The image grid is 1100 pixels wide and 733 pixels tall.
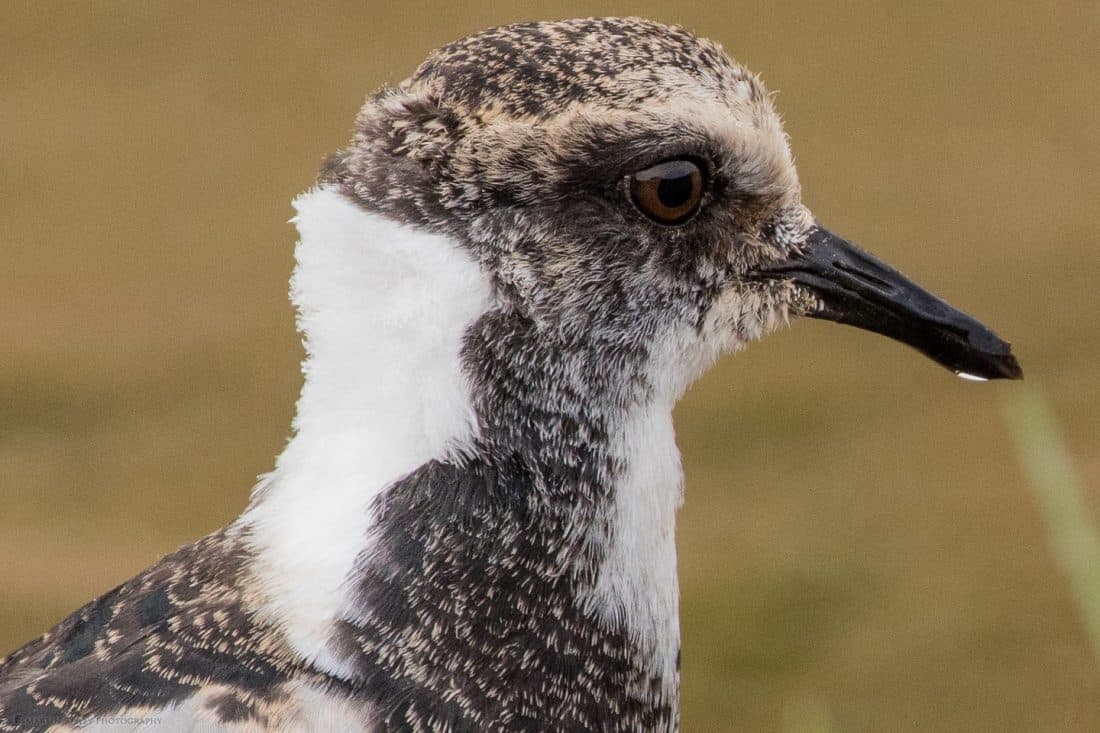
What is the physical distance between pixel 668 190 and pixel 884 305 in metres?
0.47

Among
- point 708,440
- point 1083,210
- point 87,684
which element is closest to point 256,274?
point 708,440

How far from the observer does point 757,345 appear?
561 cm

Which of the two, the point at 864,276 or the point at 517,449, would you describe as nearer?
the point at 517,449

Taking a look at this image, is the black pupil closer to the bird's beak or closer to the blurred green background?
the bird's beak

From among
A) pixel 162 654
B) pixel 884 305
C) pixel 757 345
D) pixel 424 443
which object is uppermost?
pixel 757 345

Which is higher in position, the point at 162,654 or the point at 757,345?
the point at 757,345

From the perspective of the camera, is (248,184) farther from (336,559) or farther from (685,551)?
(336,559)

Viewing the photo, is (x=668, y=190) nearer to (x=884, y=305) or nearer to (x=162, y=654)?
(x=884, y=305)

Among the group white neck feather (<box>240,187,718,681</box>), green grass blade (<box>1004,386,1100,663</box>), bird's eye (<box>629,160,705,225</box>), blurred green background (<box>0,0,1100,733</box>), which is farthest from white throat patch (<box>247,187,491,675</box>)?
blurred green background (<box>0,0,1100,733</box>)

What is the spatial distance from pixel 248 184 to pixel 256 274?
1.11 ft

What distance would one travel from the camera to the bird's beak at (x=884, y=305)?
116 inches

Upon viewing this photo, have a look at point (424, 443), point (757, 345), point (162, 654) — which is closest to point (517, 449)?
point (424, 443)

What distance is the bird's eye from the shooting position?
109 inches

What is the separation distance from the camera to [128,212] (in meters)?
5.71
